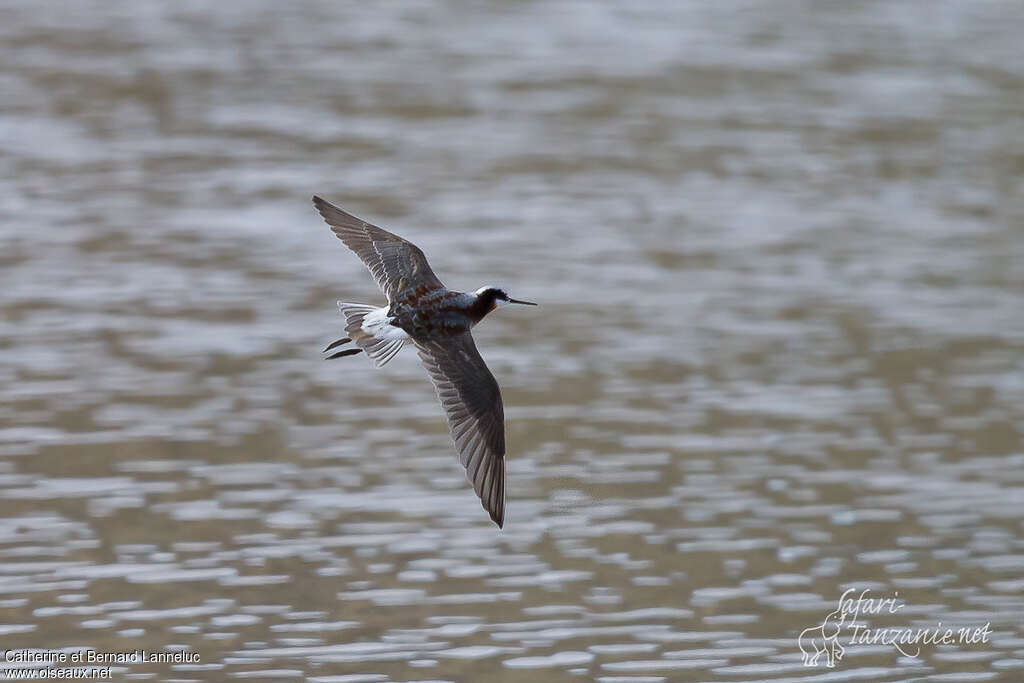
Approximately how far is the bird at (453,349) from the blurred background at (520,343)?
0.84m

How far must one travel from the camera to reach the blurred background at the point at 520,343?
293 inches

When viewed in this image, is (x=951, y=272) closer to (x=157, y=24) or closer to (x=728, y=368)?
(x=728, y=368)

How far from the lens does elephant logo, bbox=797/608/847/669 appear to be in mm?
7258

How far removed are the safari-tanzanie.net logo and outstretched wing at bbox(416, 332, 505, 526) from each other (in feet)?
5.37

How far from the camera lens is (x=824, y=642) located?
7.38m

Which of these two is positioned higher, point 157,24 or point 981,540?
point 157,24

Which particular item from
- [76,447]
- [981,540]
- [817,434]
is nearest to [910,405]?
[817,434]

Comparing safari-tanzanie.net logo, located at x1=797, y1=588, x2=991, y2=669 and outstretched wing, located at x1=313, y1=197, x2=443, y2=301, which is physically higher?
outstretched wing, located at x1=313, y1=197, x2=443, y2=301

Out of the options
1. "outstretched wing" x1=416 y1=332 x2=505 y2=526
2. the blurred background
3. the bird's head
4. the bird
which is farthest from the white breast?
the blurred background

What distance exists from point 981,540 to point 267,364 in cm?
413

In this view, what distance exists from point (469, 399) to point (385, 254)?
73cm

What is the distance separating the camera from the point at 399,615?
7.29 metres

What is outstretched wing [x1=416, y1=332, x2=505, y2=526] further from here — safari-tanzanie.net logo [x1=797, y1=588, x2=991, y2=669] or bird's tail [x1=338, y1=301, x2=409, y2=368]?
safari-tanzanie.net logo [x1=797, y1=588, x2=991, y2=669]

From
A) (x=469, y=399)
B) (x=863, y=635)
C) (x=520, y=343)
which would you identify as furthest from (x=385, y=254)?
(x=520, y=343)
